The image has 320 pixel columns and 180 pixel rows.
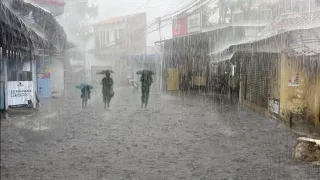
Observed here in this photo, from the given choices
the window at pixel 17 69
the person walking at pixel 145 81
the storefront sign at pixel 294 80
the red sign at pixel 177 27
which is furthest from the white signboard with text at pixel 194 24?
the window at pixel 17 69

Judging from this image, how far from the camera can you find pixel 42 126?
10.2 feet

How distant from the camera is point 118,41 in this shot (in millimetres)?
3252

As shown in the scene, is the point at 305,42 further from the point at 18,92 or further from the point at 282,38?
the point at 18,92

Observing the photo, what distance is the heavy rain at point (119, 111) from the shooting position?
2455 mm

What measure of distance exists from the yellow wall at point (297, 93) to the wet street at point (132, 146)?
700mm

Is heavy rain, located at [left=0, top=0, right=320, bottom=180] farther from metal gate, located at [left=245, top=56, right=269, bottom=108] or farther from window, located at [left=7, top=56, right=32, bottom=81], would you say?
metal gate, located at [left=245, top=56, right=269, bottom=108]

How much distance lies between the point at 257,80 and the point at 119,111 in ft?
14.2

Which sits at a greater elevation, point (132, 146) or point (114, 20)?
point (114, 20)

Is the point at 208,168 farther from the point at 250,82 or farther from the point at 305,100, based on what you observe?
the point at 250,82

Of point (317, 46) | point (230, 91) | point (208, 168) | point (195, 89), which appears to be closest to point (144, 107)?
point (208, 168)

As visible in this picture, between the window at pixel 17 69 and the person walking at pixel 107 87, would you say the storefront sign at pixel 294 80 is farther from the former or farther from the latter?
the window at pixel 17 69

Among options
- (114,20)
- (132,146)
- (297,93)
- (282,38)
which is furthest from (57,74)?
(297,93)

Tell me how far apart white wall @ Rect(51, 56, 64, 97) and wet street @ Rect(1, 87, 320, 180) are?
4.6 inches

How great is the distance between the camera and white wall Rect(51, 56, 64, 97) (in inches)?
125
